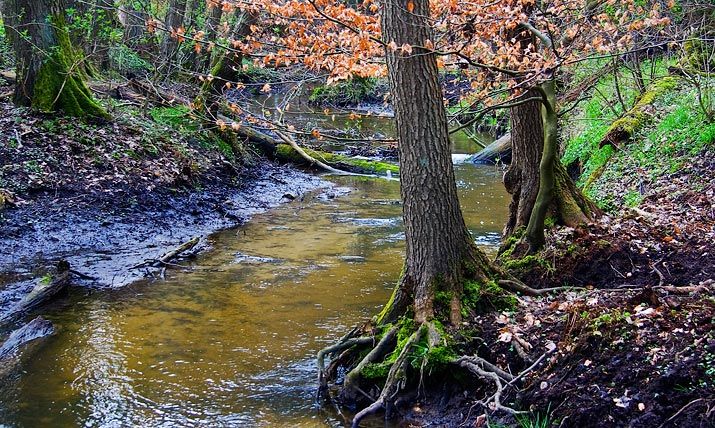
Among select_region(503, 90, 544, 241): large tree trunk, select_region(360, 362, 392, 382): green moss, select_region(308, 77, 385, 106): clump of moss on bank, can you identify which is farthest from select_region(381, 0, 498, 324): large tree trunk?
select_region(308, 77, 385, 106): clump of moss on bank

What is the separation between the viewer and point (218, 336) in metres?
6.99

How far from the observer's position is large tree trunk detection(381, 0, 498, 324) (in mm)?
5613

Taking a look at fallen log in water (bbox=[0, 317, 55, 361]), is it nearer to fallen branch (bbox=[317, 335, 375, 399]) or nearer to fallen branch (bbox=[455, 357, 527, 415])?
fallen branch (bbox=[317, 335, 375, 399])

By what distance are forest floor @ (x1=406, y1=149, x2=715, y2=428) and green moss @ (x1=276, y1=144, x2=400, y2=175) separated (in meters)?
10.3

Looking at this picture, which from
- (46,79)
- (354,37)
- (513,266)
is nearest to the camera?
(354,37)

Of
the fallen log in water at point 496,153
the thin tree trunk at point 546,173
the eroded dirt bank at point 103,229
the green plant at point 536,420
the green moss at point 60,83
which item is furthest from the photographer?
the fallen log in water at point 496,153

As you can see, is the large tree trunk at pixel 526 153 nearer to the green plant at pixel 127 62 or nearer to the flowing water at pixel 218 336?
the flowing water at pixel 218 336

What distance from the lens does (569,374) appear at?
4.67 m

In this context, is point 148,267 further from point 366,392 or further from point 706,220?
point 706,220

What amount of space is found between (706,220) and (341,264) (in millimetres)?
4752

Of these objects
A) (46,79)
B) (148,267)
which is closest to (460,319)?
(148,267)

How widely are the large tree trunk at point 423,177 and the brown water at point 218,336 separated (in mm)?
1336

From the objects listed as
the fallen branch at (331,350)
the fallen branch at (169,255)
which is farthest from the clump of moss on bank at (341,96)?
the fallen branch at (331,350)

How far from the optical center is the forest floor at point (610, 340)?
4.17 metres
